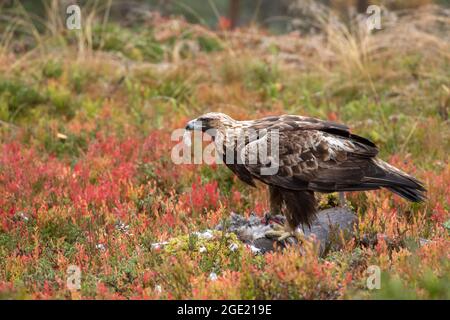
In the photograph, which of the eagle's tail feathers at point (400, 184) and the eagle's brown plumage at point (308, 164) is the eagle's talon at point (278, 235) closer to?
the eagle's brown plumage at point (308, 164)

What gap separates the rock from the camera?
6.00 m

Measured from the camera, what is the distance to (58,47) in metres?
12.7

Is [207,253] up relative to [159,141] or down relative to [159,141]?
down

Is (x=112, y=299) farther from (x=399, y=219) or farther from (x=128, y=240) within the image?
(x=399, y=219)

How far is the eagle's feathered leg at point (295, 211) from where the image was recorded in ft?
19.3

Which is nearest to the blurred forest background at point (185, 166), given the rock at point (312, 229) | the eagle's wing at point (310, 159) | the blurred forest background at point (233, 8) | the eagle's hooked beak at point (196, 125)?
the rock at point (312, 229)

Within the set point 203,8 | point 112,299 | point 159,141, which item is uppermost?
point 203,8

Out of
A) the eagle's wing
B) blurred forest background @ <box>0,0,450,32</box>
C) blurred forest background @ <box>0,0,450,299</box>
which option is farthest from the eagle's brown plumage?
blurred forest background @ <box>0,0,450,32</box>

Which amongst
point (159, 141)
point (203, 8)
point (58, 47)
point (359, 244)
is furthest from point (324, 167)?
point (203, 8)

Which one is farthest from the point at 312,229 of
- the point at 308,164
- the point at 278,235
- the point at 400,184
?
the point at 400,184

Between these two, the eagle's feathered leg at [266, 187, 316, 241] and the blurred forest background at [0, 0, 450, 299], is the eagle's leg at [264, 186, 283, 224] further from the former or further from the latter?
the blurred forest background at [0, 0, 450, 299]

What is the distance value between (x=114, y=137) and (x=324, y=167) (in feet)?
12.8
